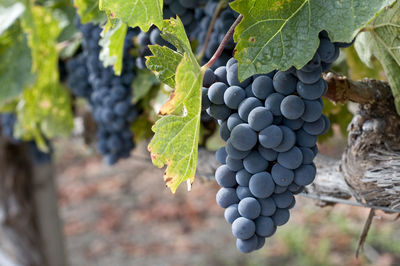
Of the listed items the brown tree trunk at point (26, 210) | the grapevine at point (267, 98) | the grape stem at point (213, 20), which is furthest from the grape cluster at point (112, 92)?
the brown tree trunk at point (26, 210)

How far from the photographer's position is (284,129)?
0.53 meters

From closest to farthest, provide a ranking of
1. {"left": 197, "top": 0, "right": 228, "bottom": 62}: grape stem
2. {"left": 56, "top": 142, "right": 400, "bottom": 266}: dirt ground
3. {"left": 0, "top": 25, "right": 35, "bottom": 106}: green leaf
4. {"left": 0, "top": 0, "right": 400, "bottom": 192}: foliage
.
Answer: {"left": 0, "top": 0, "right": 400, "bottom": 192}: foliage → {"left": 197, "top": 0, "right": 228, "bottom": 62}: grape stem → {"left": 0, "top": 25, "right": 35, "bottom": 106}: green leaf → {"left": 56, "top": 142, "right": 400, "bottom": 266}: dirt ground

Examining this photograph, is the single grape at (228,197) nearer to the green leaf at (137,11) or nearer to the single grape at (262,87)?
the single grape at (262,87)

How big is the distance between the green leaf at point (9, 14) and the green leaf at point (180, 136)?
0.70 meters

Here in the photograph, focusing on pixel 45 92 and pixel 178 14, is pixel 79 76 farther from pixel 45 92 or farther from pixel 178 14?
pixel 178 14

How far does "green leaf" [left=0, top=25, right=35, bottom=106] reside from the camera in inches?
44.9

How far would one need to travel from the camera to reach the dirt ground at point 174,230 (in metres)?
3.64

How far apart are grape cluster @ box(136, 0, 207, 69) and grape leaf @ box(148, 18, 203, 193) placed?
20 centimetres

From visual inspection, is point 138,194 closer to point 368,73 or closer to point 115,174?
point 115,174

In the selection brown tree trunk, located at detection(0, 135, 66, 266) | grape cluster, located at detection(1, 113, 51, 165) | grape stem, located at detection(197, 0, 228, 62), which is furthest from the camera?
brown tree trunk, located at detection(0, 135, 66, 266)

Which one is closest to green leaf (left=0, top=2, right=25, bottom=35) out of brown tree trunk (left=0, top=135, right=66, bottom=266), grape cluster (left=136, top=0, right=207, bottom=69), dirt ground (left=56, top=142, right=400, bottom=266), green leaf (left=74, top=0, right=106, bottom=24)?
green leaf (left=74, top=0, right=106, bottom=24)

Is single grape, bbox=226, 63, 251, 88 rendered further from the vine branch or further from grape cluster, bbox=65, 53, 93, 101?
grape cluster, bbox=65, 53, 93, 101

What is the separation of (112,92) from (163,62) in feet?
1.95

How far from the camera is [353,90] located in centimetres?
65
